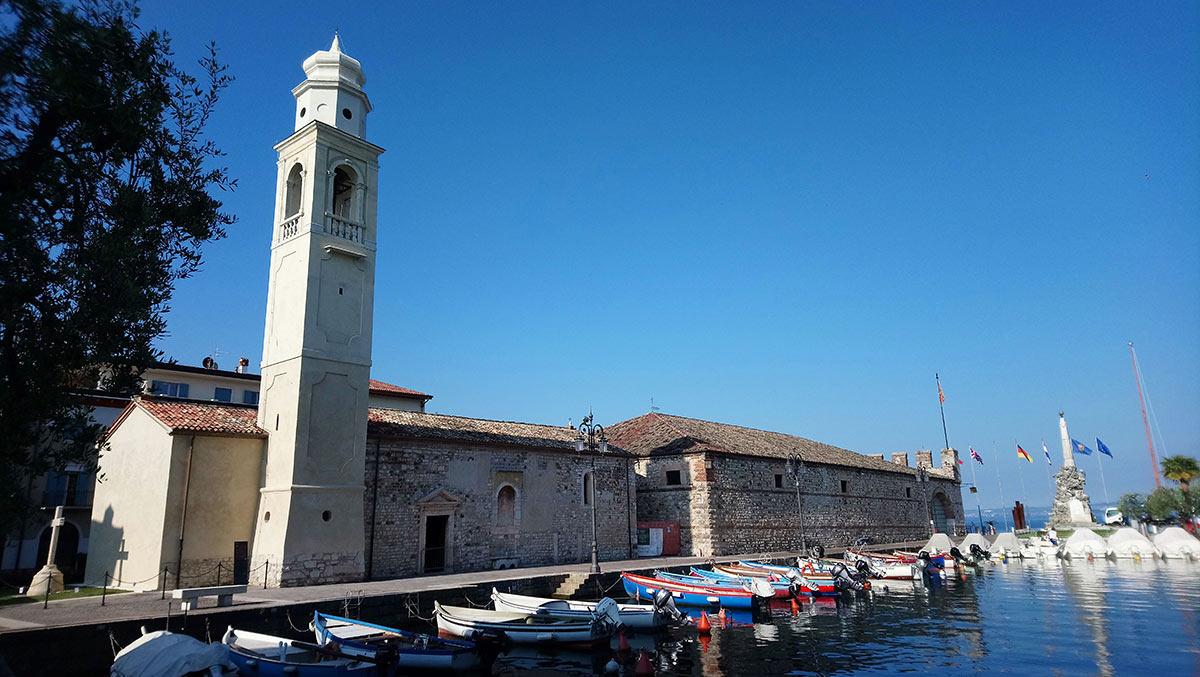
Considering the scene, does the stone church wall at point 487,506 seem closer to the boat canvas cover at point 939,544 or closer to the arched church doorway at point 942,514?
the boat canvas cover at point 939,544

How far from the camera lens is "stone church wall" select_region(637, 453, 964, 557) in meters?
31.1

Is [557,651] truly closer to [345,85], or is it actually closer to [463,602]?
[463,602]

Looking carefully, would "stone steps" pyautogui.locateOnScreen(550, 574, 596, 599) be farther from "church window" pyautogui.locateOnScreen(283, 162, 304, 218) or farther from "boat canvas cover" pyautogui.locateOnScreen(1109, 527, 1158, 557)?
"boat canvas cover" pyautogui.locateOnScreen(1109, 527, 1158, 557)

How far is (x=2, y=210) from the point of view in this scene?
6594 millimetres

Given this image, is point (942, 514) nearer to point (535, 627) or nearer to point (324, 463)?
point (535, 627)

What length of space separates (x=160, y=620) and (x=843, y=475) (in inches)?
Answer: 1428

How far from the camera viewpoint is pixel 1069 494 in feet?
165

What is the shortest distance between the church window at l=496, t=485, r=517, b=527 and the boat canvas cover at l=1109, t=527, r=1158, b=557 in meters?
36.4

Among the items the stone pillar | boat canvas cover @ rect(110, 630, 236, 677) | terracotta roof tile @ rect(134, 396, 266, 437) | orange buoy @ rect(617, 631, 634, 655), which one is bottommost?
orange buoy @ rect(617, 631, 634, 655)

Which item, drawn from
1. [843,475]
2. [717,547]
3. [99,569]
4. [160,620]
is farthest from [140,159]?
[843,475]

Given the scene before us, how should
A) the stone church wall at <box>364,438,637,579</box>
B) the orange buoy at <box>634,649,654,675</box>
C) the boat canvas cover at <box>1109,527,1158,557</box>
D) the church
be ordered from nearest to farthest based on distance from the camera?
the orange buoy at <box>634,649,654,675</box> < the church < the stone church wall at <box>364,438,637,579</box> < the boat canvas cover at <box>1109,527,1158,557</box>

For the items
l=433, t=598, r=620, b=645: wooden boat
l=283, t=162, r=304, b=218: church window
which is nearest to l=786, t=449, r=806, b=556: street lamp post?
l=433, t=598, r=620, b=645: wooden boat

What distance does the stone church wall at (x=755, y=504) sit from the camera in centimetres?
3114

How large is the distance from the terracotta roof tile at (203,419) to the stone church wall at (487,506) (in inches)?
150
